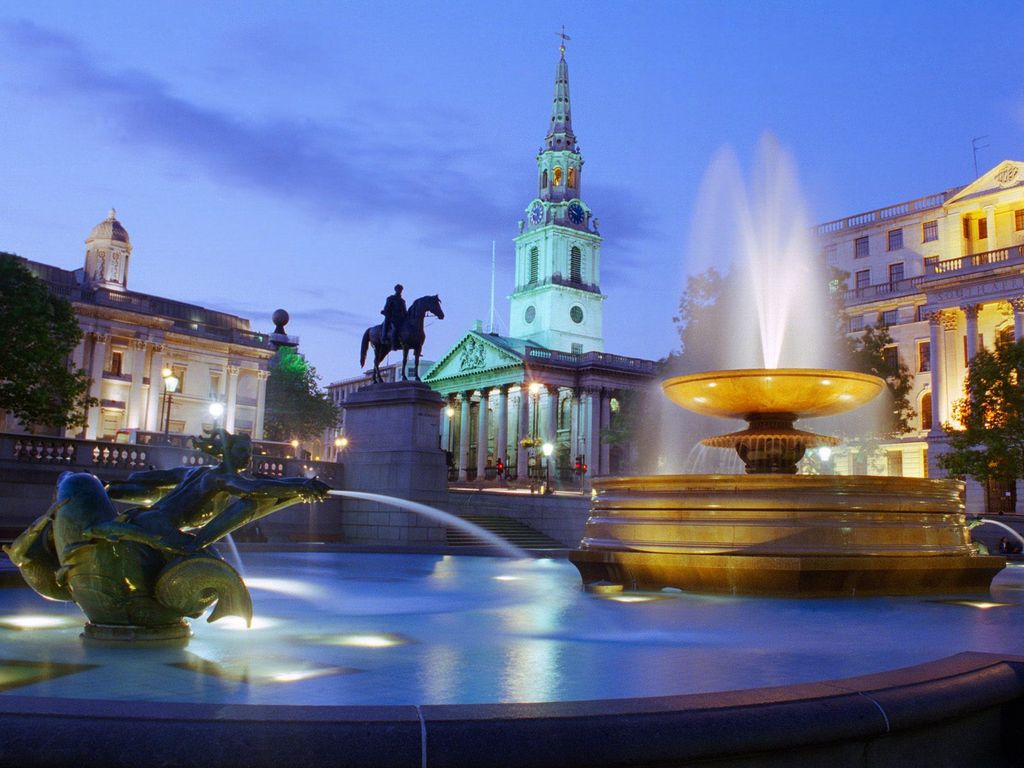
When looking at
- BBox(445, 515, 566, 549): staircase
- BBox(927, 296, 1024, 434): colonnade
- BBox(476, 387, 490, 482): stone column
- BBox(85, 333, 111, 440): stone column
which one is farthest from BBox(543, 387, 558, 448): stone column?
BBox(445, 515, 566, 549): staircase

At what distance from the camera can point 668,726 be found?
314 centimetres

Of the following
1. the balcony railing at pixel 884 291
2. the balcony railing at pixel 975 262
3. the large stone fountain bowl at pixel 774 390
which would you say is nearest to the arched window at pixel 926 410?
the balcony railing at pixel 884 291

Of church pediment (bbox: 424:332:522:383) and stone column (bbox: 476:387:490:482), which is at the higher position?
church pediment (bbox: 424:332:522:383)

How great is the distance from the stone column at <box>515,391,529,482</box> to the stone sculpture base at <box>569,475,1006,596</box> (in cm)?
7403

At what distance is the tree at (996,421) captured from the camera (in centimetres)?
3662

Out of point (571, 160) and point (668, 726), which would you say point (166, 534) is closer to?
point (668, 726)

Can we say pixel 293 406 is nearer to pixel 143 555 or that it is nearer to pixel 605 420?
pixel 605 420

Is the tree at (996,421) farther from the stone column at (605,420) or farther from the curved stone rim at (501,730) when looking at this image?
the stone column at (605,420)

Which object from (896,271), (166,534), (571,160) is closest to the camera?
(166,534)

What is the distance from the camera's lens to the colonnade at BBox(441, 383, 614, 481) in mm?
85562

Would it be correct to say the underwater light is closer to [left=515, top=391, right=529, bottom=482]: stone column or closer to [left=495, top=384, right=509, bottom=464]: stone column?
[left=515, top=391, right=529, bottom=482]: stone column

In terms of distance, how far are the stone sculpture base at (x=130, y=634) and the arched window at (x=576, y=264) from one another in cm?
10355

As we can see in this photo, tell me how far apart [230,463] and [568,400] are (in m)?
85.3

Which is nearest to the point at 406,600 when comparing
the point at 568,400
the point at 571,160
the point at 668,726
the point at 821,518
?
the point at 821,518
